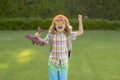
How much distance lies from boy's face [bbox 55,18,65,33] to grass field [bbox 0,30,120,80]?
2.45 metres

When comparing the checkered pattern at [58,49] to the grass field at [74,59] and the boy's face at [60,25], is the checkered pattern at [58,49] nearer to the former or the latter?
the boy's face at [60,25]

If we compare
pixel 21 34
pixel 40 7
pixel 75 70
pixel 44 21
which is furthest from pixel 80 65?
pixel 40 7

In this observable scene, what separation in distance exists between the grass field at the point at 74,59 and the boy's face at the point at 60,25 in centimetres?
245

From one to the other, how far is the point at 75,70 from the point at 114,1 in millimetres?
9772

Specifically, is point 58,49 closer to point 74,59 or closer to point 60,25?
point 60,25

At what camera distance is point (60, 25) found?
5887 millimetres

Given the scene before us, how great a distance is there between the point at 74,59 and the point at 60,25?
438 cm

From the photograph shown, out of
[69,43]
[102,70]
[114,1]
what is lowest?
[102,70]

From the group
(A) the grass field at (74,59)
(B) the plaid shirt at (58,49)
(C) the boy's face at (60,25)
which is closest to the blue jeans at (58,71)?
(B) the plaid shirt at (58,49)

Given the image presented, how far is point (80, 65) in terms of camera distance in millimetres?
9445

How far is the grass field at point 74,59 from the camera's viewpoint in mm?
8414

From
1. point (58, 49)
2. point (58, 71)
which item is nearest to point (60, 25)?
point (58, 49)

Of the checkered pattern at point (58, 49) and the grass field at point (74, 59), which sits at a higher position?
the checkered pattern at point (58, 49)

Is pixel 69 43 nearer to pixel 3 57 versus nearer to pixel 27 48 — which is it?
pixel 3 57
